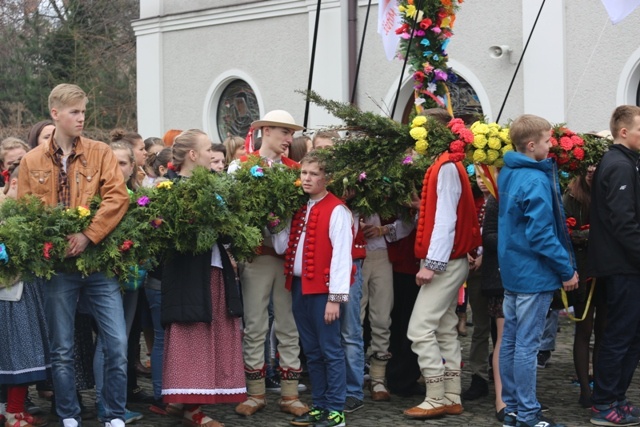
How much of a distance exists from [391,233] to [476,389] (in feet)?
4.03

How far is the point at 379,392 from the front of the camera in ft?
24.7

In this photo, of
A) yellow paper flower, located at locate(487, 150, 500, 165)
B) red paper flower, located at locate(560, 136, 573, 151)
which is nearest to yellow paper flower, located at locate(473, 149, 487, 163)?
yellow paper flower, located at locate(487, 150, 500, 165)

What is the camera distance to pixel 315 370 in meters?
6.88

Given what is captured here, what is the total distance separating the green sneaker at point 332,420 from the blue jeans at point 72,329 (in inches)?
48.4

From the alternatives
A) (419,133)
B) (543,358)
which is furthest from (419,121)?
(543,358)

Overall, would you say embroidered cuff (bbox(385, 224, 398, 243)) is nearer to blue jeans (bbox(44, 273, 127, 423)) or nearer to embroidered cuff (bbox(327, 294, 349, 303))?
embroidered cuff (bbox(327, 294, 349, 303))

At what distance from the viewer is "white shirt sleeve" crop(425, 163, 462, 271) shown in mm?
6832

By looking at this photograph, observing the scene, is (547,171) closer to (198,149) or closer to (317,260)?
(317,260)

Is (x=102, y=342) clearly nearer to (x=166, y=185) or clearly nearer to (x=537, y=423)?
(x=166, y=185)

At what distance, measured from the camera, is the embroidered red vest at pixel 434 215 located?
6926 millimetres

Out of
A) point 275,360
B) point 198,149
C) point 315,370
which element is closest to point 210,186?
point 198,149

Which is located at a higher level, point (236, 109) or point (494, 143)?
point (236, 109)

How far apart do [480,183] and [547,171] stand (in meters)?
0.86

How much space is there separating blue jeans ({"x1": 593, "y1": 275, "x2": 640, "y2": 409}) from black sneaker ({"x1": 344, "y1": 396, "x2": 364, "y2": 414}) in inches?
60.1
